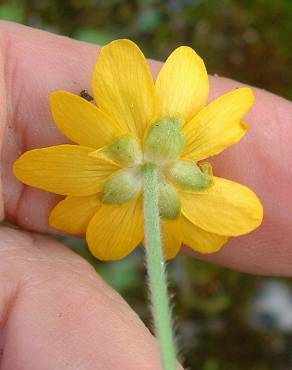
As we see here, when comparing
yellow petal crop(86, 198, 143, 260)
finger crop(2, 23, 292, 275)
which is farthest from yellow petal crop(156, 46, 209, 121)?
finger crop(2, 23, 292, 275)

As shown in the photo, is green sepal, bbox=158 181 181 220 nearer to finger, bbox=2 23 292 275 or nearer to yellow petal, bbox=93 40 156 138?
yellow petal, bbox=93 40 156 138

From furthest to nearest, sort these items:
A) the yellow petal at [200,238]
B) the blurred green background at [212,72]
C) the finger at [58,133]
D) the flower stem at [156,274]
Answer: the blurred green background at [212,72], the finger at [58,133], the yellow petal at [200,238], the flower stem at [156,274]

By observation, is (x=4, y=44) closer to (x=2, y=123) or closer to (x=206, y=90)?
(x=2, y=123)

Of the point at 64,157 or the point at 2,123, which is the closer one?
the point at 64,157

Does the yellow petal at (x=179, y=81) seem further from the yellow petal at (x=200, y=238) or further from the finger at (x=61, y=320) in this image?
the finger at (x=61, y=320)

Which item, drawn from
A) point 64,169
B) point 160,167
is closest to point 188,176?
point 160,167

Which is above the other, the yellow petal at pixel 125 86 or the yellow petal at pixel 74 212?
the yellow petal at pixel 125 86

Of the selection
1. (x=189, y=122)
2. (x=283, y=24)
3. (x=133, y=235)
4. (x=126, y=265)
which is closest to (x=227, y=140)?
(x=189, y=122)

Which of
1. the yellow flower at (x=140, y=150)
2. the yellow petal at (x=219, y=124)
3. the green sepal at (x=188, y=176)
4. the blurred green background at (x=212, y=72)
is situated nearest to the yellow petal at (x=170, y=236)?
the yellow flower at (x=140, y=150)
